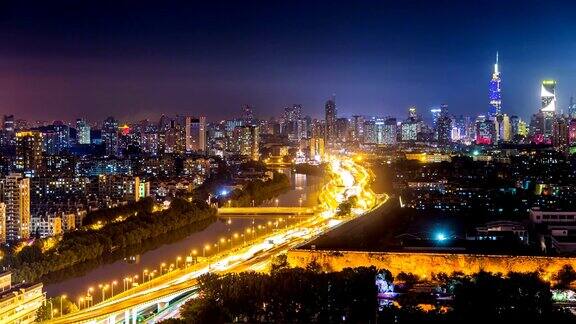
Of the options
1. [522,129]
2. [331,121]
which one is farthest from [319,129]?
[522,129]

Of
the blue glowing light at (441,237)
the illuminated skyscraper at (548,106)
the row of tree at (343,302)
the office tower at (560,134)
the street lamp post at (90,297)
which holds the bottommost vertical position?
the street lamp post at (90,297)

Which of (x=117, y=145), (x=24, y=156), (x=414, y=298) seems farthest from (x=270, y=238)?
(x=117, y=145)

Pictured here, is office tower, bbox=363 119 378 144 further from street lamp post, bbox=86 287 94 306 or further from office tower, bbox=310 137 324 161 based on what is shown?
street lamp post, bbox=86 287 94 306

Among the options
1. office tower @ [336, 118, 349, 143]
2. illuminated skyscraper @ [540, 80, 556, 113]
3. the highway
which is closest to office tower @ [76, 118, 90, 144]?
office tower @ [336, 118, 349, 143]

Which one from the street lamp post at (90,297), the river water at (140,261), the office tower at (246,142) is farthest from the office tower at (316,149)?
the street lamp post at (90,297)

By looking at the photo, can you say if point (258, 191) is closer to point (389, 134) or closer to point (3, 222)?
point (3, 222)

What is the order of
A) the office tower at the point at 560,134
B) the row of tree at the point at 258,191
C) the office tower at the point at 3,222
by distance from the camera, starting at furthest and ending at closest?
the office tower at the point at 560,134 → the row of tree at the point at 258,191 → the office tower at the point at 3,222

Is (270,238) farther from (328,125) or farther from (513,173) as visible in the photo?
(328,125)

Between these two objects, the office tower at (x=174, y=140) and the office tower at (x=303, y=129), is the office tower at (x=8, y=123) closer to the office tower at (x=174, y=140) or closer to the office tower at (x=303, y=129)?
the office tower at (x=174, y=140)
